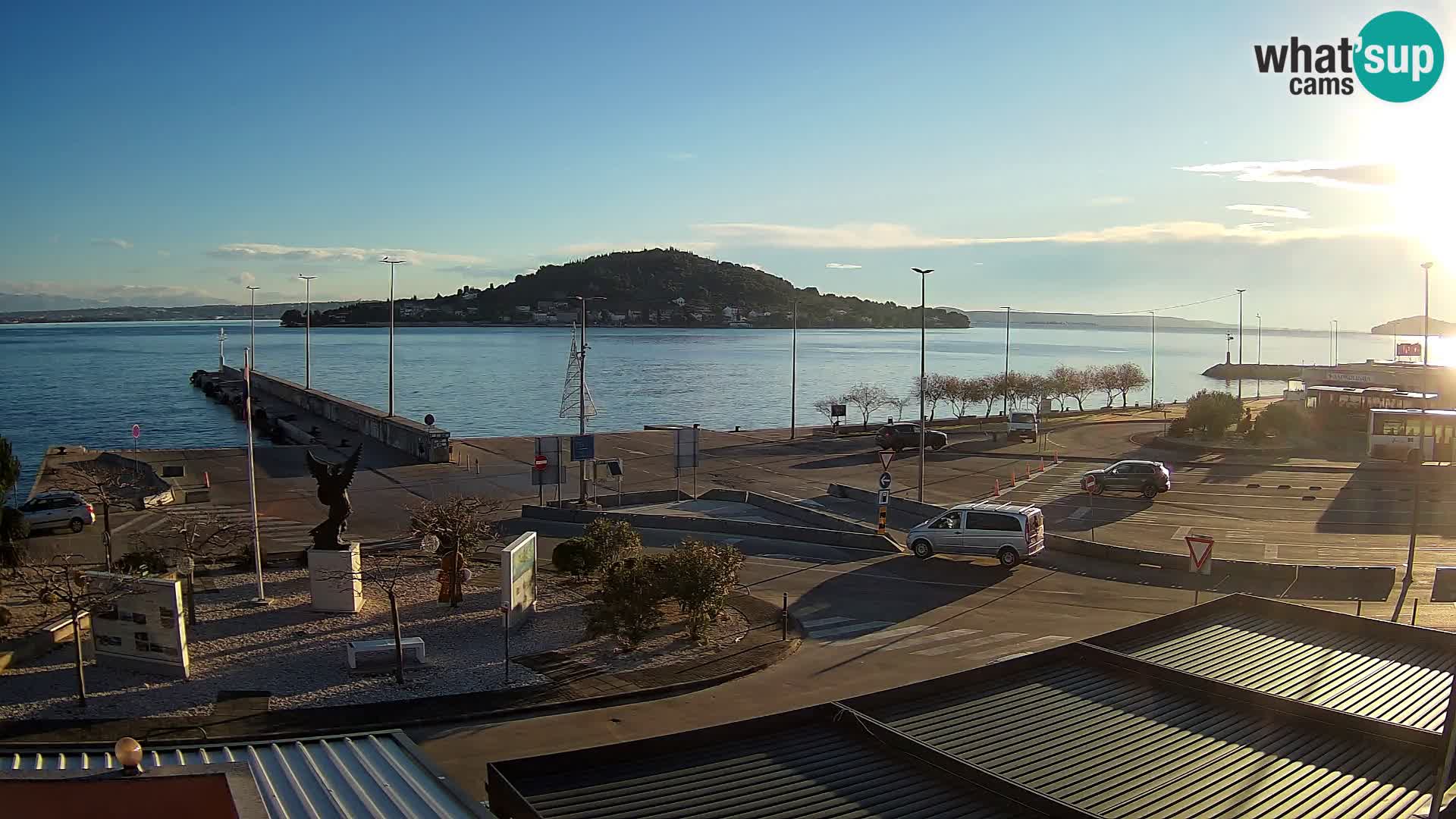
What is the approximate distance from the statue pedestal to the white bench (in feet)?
10.9

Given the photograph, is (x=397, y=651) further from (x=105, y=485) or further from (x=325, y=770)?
(x=105, y=485)

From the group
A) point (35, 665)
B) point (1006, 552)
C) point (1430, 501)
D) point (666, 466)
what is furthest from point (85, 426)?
point (1430, 501)

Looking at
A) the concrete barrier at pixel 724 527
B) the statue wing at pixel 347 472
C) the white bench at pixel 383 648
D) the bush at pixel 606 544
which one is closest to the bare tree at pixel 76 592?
the white bench at pixel 383 648

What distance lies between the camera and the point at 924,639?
64.6 feet

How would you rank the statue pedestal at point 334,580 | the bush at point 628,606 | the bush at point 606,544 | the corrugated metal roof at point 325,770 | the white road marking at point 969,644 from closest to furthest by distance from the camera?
the corrugated metal roof at point 325,770, the bush at point 628,606, the white road marking at point 969,644, the statue pedestal at point 334,580, the bush at point 606,544

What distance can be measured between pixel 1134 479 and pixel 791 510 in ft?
44.3

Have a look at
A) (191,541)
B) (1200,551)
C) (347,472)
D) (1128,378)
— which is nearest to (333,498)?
(347,472)

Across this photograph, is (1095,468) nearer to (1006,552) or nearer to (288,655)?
(1006,552)

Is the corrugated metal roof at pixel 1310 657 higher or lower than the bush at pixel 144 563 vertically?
higher

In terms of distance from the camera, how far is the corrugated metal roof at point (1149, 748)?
960cm

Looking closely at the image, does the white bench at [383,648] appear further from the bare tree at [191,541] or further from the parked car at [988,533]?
the parked car at [988,533]

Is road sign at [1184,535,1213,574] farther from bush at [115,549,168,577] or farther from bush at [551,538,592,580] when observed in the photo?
bush at [115,549,168,577]

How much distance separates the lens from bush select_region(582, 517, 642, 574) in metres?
23.5

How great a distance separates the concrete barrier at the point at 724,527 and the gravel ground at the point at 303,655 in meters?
7.91
